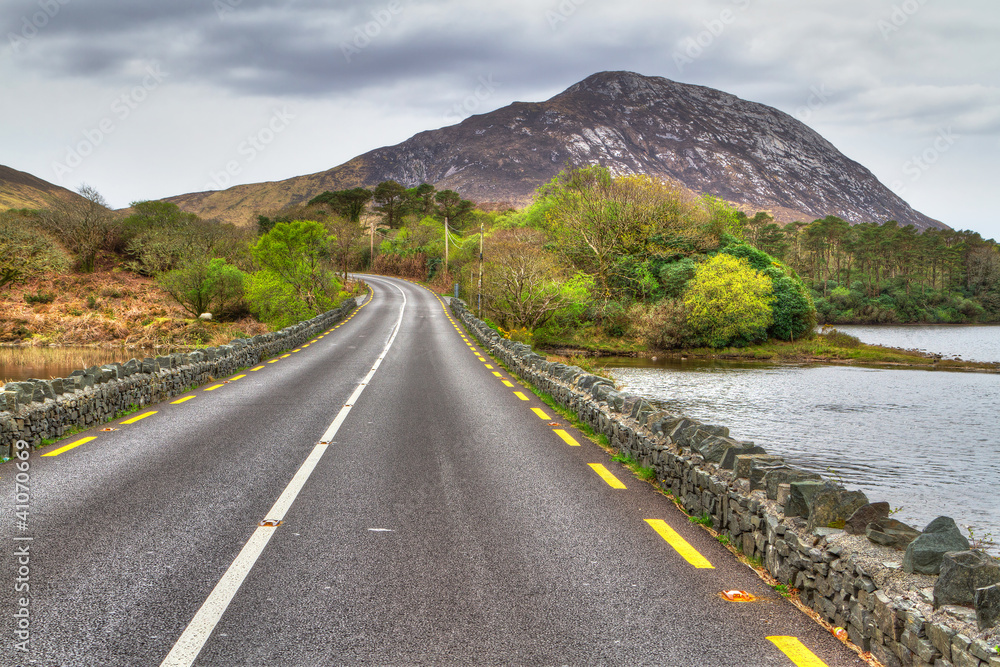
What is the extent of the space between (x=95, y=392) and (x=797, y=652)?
32.2 feet

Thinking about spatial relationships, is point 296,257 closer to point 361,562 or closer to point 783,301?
point 783,301

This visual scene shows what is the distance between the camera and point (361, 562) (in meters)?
4.23

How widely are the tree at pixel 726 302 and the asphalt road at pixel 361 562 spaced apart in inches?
1387

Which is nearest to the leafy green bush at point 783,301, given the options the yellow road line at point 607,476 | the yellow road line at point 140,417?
the yellow road line at point 607,476

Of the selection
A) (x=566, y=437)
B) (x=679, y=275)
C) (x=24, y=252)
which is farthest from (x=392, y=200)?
(x=566, y=437)

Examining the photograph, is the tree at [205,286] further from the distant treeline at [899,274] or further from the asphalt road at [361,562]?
the distant treeline at [899,274]

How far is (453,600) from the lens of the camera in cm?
368

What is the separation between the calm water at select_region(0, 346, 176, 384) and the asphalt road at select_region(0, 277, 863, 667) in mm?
17635

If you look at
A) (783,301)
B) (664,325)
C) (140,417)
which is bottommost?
(140,417)

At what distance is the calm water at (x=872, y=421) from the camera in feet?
38.1

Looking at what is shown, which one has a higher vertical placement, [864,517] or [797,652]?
[864,517]

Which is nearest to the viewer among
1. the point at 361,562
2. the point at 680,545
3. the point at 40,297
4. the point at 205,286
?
the point at 361,562

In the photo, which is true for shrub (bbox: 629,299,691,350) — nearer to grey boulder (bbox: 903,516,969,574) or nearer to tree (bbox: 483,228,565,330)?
tree (bbox: 483,228,565,330)

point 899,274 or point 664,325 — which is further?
point 899,274
